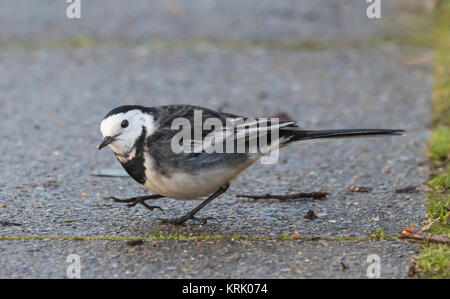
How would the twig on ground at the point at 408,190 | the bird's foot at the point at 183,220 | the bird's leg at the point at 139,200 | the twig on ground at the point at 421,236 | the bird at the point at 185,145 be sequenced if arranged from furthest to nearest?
the twig on ground at the point at 408,190 → the bird's leg at the point at 139,200 → the bird's foot at the point at 183,220 → the bird at the point at 185,145 → the twig on ground at the point at 421,236

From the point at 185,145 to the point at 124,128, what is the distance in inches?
13.7

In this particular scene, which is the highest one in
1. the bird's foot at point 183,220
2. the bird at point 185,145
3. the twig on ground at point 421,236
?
the bird at point 185,145

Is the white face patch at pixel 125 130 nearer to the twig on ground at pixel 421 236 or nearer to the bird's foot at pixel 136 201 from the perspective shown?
the bird's foot at pixel 136 201

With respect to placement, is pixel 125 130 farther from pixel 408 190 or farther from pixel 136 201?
pixel 408 190

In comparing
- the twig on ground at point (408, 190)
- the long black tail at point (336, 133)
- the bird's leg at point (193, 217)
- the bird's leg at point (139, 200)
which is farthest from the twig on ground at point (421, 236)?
the bird's leg at point (139, 200)

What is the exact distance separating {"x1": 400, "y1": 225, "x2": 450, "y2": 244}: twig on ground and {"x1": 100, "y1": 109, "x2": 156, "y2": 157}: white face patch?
4.87 ft

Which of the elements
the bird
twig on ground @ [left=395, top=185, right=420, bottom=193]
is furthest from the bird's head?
twig on ground @ [left=395, top=185, right=420, bottom=193]

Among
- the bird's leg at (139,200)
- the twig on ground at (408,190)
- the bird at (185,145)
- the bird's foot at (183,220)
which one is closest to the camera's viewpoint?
the bird at (185,145)

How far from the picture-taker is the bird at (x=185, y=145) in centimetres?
375

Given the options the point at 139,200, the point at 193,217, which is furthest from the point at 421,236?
the point at 139,200

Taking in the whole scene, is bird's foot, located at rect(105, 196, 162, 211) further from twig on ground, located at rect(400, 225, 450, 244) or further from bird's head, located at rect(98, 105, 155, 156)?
twig on ground, located at rect(400, 225, 450, 244)

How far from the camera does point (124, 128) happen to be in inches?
149

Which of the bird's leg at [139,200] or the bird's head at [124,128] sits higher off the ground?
the bird's head at [124,128]

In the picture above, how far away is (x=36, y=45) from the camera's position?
7742 millimetres
